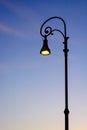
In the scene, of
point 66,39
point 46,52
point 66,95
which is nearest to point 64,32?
point 66,39

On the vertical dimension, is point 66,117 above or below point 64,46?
below

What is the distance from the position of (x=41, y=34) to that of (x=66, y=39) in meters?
1.51

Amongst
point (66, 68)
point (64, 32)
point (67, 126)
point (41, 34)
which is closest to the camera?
point (67, 126)

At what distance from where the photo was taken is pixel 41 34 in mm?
14219

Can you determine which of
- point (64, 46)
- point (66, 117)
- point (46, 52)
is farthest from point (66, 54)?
point (66, 117)

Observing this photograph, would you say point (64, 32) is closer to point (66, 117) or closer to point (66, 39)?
point (66, 39)

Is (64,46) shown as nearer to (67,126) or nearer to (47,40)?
(47,40)

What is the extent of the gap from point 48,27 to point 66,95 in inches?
136

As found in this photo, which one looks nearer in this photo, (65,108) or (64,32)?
(65,108)

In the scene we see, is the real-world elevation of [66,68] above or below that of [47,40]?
below

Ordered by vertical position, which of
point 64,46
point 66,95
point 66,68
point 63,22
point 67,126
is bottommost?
point 67,126

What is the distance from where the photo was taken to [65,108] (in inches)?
475

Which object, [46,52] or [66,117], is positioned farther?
[46,52]

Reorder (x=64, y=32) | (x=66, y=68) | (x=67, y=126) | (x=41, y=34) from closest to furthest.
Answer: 1. (x=67, y=126)
2. (x=66, y=68)
3. (x=64, y=32)
4. (x=41, y=34)
